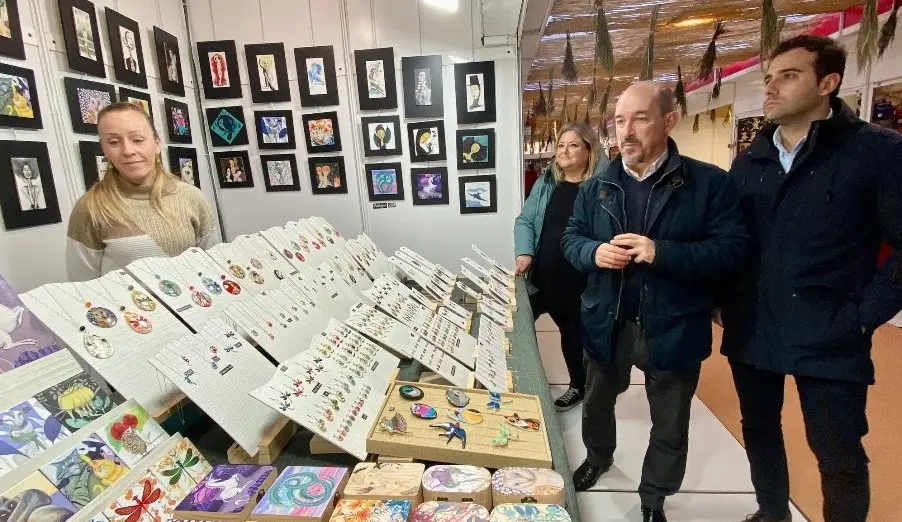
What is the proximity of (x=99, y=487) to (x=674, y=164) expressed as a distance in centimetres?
167

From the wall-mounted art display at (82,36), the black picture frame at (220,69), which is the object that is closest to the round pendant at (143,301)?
the wall-mounted art display at (82,36)

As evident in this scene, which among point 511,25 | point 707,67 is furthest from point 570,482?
point 707,67

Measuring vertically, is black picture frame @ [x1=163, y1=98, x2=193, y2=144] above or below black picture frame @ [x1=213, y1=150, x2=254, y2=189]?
above

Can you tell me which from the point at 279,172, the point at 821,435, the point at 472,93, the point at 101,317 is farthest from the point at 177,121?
the point at 821,435

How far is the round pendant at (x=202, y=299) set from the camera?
1.50m

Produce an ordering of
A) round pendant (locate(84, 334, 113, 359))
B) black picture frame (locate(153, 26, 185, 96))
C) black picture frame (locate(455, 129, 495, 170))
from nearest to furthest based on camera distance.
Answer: round pendant (locate(84, 334, 113, 359))
black picture frame (locate(153, 26, 185, 96))
black picture frame (locate(455, 129, 495, 170))

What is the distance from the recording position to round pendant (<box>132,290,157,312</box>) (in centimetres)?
132

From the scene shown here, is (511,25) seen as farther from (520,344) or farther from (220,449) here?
(220,449)

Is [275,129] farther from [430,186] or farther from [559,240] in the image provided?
[559,240]

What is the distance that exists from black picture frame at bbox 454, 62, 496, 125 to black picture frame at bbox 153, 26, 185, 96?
6.50 feet

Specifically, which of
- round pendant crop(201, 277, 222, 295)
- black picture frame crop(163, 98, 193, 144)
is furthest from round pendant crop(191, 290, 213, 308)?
black picture frame crop(163, 98, 193, 144)

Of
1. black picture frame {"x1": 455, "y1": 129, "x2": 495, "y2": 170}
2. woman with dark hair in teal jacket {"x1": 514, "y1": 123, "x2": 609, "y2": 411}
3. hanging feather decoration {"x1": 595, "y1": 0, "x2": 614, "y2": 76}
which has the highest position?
hanging feather decoration {"x1": 595, "y1": 0, "x2": 614, "y2": 76}

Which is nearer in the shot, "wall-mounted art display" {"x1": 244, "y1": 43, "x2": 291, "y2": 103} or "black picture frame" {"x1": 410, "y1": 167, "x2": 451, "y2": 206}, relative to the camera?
"wall-mounted art display" {"x1": 244, "y1": 43, "x2": 291, "y2": 103}

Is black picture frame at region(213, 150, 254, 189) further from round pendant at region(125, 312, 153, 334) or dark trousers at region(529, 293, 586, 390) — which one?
round pendant at region(125, 312, 153, 334)
